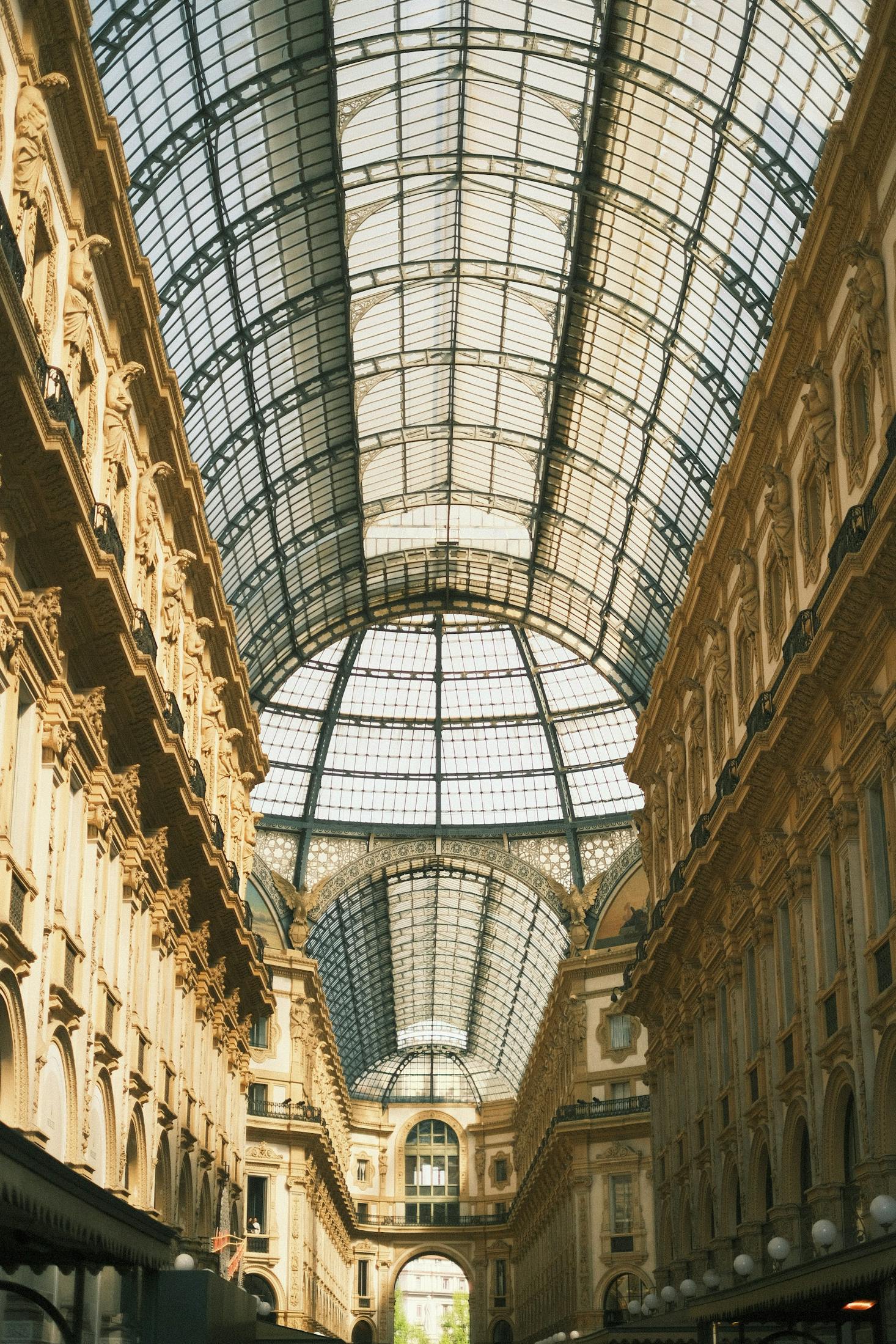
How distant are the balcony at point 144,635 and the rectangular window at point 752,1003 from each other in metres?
15.1

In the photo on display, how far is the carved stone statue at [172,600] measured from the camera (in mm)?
39156

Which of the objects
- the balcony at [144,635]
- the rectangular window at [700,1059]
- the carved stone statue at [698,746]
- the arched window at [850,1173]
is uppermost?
the carved stone statue at [698,746]

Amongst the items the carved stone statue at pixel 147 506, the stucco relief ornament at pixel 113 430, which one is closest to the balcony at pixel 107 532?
the stucco relief ornament at pixel 113 430

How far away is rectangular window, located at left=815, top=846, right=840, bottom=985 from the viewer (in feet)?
103

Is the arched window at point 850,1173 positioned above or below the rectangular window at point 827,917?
below

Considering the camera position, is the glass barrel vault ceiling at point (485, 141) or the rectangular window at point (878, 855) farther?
the glass barrel vault ceiling at point (485, 141)

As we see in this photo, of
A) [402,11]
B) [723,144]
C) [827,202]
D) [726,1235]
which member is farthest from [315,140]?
[726,1235]

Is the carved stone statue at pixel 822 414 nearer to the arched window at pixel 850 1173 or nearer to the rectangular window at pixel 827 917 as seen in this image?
the rectangular window at pixel 827 917

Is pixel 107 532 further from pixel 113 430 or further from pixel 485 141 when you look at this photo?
pixel 485 141

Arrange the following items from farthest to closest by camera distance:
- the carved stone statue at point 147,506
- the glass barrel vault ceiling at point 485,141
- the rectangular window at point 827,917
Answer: the glass barrel vault ceiling at point 485,141, the carved stone statue at point 147,506, the rectangular window at point 827,917

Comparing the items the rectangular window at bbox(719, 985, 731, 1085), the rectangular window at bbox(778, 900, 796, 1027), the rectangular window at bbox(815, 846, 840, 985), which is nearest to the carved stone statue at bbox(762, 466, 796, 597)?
the rectangular window at bbox(815, 846, 840, 985)

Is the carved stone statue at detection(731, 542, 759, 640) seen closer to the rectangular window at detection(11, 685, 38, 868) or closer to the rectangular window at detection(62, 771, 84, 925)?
the rectangular window at detection(62, 771, 84, 925)

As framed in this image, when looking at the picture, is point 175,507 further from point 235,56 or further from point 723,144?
point 723,144

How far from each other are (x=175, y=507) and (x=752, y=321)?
15.4m
